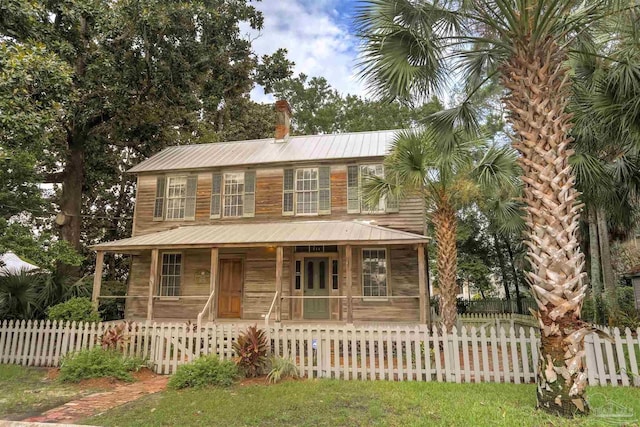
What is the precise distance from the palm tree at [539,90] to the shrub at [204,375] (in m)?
5.46

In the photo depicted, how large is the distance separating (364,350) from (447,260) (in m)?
3.85

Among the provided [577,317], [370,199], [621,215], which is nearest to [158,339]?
[370,199]

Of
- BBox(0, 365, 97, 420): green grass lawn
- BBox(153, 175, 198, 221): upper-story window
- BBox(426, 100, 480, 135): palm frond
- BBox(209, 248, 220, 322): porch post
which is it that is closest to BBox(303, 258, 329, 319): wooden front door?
BBox(209, 248, 220, 322): porch post

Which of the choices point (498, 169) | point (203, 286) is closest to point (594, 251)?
point (498, 169)

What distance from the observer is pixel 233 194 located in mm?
15016

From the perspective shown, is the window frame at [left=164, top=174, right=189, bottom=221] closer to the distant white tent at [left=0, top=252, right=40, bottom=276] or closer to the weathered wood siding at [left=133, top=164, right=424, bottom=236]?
the weathered wood siding at [left=133, top=164, right=424, bottom=236]

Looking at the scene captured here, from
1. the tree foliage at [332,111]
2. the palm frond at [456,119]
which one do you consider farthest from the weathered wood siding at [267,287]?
the tree foliage at [332,111]

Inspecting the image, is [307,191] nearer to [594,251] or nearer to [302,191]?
[302,191]

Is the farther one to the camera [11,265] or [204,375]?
[11,265]

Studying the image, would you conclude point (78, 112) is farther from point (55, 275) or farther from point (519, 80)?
point (519, 80)

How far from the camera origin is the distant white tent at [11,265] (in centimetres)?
1280

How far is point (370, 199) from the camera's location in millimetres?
11664

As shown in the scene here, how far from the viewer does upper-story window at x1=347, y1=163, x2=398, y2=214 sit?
13.5 metres

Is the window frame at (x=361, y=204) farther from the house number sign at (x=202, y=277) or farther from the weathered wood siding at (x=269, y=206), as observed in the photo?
the house number sign at (x=202, y=277)
